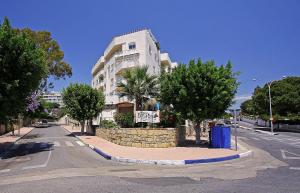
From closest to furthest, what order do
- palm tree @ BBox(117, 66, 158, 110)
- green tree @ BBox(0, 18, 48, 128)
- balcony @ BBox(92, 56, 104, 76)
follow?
green tree @ BBox(0, 18, 48, 128) → palm tree @ BBox(117, 66, 158, 110) → balcony @ BBox(92, 56, 104, 76)

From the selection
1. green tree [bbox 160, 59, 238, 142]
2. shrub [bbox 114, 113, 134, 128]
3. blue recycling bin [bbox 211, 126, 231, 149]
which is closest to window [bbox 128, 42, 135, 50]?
shrub [bbox 114, 113, 134, 128]

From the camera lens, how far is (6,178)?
33.3ft

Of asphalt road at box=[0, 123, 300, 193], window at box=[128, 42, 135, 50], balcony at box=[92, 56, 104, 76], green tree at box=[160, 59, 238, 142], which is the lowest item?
asphalt road at box=[0, 123, 300, 193]

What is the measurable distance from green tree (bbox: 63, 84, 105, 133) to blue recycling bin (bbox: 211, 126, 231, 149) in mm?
17876

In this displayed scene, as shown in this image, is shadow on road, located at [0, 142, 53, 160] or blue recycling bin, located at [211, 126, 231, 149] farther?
blue recycling bin, located at [211, 126, 231, 149]

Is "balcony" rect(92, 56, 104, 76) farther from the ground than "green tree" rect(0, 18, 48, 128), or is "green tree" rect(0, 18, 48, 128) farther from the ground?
"balcony" rect(92, 56, 104, 76)

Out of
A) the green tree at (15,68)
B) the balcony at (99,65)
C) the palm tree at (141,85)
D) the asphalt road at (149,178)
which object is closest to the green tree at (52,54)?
the balcony at (99,65)

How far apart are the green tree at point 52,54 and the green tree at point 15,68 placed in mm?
25269

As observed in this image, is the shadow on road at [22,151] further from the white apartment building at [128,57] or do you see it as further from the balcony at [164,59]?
the balcony at [164,59]

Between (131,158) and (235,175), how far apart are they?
556cm

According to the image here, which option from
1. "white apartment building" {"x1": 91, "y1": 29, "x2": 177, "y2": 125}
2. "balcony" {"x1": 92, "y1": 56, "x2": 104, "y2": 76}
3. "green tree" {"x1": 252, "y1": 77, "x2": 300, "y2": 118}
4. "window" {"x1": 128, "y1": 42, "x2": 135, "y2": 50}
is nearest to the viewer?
"white apartment building" {"x1": 91, "y1": 29, "x2": 177, "y2": 125}

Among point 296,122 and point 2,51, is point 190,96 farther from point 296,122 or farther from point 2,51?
point 296,122

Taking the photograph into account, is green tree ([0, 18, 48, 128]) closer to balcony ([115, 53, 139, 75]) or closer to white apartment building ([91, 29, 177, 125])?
white apartment building ([91, 29, 177, 125])

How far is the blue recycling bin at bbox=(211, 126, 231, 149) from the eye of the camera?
19016 millimetres
